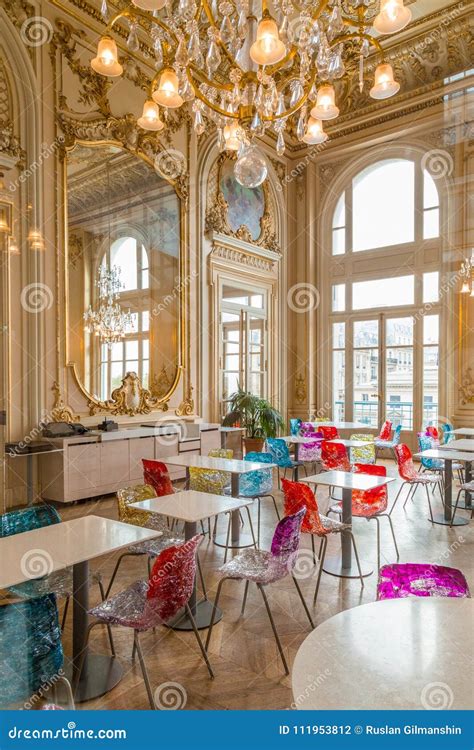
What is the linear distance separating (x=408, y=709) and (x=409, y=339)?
29.5 ft

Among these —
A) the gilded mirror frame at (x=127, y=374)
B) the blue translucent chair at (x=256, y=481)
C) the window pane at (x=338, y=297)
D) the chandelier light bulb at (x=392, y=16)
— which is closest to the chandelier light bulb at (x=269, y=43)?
the chandelier light bulb at (x=392, y=16)

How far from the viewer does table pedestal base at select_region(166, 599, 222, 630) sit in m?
3.12

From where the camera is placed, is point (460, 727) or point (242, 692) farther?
point (242, 692)

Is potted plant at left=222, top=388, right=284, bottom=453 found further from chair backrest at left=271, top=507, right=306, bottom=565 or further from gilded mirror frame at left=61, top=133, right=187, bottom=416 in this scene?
chair backrest at left=271, top=507, right=306, bottom=565

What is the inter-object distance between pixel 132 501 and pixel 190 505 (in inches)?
24.1

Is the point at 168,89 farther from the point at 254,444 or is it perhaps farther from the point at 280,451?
the point at 254,444

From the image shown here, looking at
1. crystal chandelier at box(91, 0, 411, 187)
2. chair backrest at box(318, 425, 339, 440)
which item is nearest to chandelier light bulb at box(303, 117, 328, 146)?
crystal chandelier at box(91, 0, 411, 187)

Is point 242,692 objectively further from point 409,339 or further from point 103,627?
point 409,339

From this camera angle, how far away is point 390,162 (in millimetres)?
9828

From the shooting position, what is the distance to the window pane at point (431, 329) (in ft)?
29.9

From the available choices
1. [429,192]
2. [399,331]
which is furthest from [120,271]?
[429,192]

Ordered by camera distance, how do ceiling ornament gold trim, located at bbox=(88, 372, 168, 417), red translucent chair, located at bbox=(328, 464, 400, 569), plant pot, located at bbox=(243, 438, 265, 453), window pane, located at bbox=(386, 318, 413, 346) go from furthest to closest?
window pane, located at bbox=(386, 318, 413, 346), plant pot, located at bbox=(243, 438, 265, 453), ceiling ornament gold trim, located at bbox=(88, 372, 168, 417), red translucent chair, located at bbox=(328, 464, 400, 569)

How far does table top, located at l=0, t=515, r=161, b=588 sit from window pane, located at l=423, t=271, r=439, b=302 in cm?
818

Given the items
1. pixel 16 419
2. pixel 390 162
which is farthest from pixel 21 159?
pixel 390 162
